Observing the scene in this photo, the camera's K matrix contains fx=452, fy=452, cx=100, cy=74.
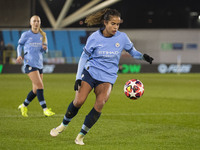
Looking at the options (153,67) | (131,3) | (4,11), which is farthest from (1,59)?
(131,3)

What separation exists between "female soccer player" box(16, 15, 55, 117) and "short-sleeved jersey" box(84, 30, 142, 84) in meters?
3.71

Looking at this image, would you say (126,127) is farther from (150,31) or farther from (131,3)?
(131,3)

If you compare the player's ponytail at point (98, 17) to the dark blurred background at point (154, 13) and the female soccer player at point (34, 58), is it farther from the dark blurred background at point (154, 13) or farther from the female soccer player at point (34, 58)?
the dark blurred background at point (154, 13)

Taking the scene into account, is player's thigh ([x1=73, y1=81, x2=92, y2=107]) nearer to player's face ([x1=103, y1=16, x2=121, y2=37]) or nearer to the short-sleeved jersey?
the short-sleeved jersey

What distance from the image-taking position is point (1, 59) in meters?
38.0

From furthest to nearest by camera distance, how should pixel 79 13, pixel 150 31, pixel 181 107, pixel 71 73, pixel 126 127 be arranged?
1. pixel 150 31
2. pixel 79 13
3. pixel 71 73
4. pixel 181 107
5. pixel 126 127

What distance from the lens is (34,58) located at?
1076 centimetres

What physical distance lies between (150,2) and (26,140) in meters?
54.1

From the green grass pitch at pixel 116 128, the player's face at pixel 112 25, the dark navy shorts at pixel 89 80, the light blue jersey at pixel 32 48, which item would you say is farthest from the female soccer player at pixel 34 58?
the player's face at pixel 112 25

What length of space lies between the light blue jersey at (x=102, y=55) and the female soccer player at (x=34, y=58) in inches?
146

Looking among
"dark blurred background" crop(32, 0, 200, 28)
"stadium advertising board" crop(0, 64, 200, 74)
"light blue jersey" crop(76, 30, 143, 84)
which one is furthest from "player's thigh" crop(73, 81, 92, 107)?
"dark blurred background" crop(32, 0, 200, 28)

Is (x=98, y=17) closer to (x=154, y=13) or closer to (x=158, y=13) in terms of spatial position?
(x=154, y=13)

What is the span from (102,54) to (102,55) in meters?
0.02

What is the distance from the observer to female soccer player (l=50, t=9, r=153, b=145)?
23.0 feet
